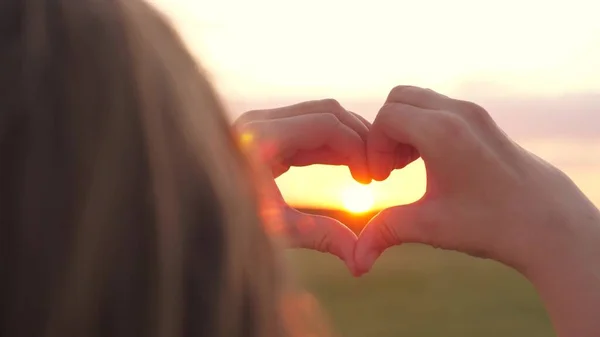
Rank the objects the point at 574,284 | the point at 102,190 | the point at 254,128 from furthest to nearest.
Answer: the point at 254,128
the point at 574,284
the point at 102,190

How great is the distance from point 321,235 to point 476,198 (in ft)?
0.57

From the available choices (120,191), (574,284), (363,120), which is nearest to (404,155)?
(363,120)

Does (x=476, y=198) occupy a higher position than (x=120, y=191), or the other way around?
(x=120, y=191)

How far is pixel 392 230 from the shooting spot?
0.92m

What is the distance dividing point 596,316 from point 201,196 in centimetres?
49

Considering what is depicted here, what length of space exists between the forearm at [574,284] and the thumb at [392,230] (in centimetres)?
12

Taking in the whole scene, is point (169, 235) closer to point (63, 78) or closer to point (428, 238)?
point (63, 78)

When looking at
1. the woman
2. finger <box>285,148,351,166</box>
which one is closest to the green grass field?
finger <box>285,148,351,166</box>

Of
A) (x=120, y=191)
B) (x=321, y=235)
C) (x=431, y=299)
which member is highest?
(x=120, y=191)

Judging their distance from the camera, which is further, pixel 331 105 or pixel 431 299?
pixel 431 299

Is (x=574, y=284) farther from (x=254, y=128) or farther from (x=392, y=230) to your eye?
(x=254, y=128)

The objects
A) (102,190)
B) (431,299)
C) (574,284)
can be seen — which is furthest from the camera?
(431,299)

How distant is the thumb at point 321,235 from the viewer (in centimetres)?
95

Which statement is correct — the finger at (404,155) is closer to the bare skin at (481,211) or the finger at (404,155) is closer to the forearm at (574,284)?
the bare skin at (481,211)
